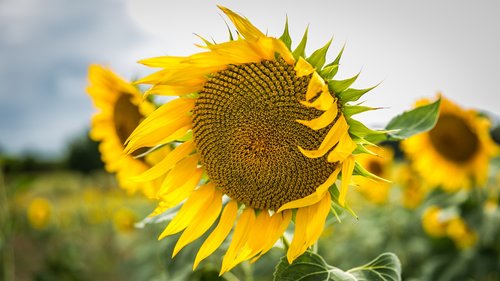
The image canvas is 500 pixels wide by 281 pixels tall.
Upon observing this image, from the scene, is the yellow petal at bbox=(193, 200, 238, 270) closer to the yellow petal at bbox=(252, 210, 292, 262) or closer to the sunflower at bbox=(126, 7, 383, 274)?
the sunflower at bbox=(126, 7, 383, 274)

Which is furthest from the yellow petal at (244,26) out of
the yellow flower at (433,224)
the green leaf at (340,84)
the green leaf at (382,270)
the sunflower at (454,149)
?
the yellow flower at (433,224)

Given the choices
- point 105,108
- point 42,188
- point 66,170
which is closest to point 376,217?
point 105,108

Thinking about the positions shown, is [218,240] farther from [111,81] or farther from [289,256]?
[111,81]

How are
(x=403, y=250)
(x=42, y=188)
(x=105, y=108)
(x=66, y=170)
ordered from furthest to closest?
(x=66, y=170), (x=42, y=188), (x=403, y=250), (x=105, y=108)

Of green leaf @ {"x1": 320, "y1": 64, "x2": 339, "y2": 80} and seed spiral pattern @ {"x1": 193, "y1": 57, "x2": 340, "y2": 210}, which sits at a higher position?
green leaf @ {"x1": 320, "y1": 64, "x2": 339, "y2": 80}

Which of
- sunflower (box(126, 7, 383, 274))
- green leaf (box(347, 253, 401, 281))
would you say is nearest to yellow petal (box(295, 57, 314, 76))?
sunflower (box(126, 7, 383, 274))

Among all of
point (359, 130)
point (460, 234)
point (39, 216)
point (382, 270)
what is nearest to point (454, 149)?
point (460, 234)

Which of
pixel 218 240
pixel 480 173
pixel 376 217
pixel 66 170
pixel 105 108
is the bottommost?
pixel 66 170
